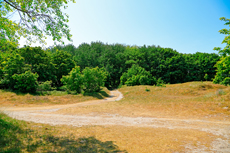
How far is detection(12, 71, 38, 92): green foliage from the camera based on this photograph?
2302 centimetres

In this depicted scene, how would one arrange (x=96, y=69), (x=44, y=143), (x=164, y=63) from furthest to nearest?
(x=164, y=63) → (x=96, y=69) → (x=44, y=143)

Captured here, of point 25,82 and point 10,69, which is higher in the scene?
point 10,69

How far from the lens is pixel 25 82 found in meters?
23.1

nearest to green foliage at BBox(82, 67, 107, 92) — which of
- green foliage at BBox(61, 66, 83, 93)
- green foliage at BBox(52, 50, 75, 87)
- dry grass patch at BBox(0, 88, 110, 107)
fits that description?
green foliage at BBox(61, 66, 83, 93)

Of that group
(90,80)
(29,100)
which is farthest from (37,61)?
(29,100)

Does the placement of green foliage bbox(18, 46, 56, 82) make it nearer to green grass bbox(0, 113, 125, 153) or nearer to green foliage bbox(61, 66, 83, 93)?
green foliage bbox(61, 66, 83, 93)

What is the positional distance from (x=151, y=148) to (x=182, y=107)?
39.8 ft

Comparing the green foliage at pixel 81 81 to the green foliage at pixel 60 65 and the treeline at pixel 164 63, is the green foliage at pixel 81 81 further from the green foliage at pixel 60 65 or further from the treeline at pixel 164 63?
the treeline at pixel 164 63

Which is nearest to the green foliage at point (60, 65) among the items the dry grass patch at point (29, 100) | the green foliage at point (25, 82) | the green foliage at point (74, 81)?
the green foliage at point (74, 81)

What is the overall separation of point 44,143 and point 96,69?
82.6ft

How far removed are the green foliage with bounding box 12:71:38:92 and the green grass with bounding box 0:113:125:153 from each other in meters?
17.8

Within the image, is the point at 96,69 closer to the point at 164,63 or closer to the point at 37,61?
the point at 37,61

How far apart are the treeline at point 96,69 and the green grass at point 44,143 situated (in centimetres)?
1894

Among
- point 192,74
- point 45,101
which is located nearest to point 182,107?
point 45,101
